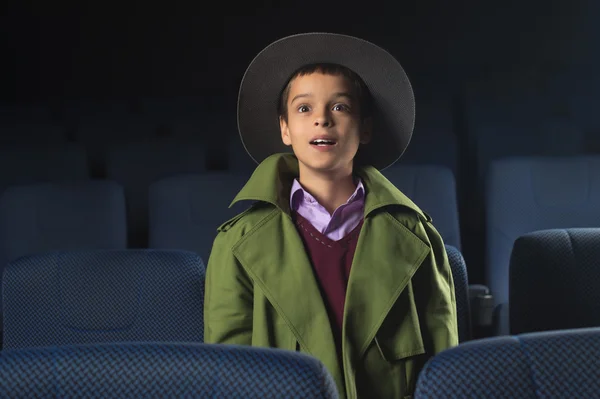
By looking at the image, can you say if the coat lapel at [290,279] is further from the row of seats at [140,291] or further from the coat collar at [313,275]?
the row of seats at [140,291]

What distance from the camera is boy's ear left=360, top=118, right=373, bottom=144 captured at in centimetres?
133

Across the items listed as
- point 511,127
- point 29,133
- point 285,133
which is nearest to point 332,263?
point 285,133

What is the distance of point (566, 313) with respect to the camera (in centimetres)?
157

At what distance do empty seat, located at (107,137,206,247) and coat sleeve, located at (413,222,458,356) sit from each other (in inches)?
77.4

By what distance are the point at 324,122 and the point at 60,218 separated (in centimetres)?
128

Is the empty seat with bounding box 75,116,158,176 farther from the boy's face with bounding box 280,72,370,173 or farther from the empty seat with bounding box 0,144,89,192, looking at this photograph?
the boy's face with bounding box 280,72,370,173

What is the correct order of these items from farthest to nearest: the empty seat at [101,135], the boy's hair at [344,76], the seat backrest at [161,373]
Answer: the empty seat at [101,135], the boy's hair at [344,76], the seat backrest at [161,373]

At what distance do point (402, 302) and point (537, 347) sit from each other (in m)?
0.47

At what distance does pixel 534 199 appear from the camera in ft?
7.88

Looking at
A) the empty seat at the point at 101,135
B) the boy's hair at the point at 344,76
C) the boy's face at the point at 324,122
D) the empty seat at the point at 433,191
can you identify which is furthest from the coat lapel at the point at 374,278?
the empty seat at the point at 101,135

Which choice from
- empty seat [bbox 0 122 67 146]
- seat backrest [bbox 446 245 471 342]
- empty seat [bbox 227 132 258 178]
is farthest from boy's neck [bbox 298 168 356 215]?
empty seat [bbox 0 122 67 146]

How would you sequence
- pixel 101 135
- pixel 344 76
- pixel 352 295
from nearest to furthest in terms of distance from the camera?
pixel 352 295 < pixel 344 76 < pixel 101 135

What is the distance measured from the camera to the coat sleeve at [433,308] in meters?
1.24

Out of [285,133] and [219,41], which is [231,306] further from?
[219,41]
